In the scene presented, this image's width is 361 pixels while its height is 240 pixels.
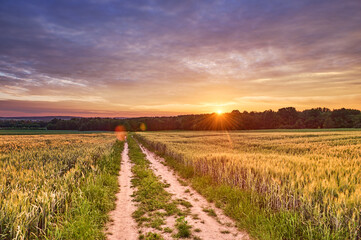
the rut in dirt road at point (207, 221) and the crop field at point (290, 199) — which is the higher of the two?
the crop field at point (290, 199)

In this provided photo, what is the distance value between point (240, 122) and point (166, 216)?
124 m

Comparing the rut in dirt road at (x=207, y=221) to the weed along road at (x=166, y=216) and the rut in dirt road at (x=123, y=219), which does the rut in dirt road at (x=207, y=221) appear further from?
the rut in dirt road at (x=123, y=219)

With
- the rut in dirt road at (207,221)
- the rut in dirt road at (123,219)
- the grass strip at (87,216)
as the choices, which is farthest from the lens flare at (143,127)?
the rut in dirt road at (207,221)

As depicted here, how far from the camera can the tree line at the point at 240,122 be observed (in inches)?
4280

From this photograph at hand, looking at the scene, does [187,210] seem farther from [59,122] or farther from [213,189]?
[59,122]

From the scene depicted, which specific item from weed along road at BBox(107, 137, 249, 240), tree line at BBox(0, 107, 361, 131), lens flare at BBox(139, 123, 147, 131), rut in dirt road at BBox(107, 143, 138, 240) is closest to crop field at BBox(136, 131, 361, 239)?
weed along road at BBox(107, 137, 249, 240)

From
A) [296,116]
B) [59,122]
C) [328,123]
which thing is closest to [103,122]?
[59,122]

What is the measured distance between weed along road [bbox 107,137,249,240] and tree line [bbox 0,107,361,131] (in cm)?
11873

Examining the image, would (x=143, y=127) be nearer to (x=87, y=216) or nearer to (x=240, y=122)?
(x=240, y=122)

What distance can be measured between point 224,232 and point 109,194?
640 cm

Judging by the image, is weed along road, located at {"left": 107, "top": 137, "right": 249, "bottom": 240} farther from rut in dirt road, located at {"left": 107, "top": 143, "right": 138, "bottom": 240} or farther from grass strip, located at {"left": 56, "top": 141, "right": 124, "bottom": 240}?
grass strip, located at {"left": 56, "top": 141, "right": 124, "bottom": 240}

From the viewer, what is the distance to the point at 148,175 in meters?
13.8

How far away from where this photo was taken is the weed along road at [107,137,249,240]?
6.12 m

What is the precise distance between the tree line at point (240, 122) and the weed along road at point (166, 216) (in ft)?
390
